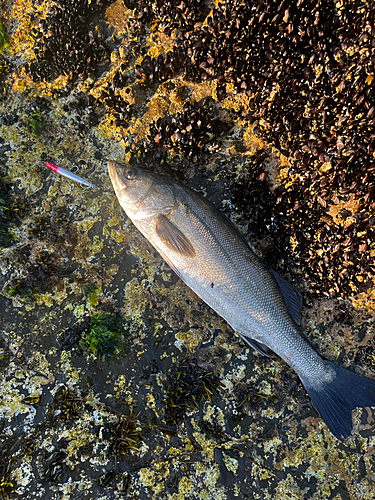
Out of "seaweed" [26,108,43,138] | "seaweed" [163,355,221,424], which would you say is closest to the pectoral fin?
"seaweed" [163,355,221,424]

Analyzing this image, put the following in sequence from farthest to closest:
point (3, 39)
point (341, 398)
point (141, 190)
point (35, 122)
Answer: point (3, 39) < point (35, 122) < point (141, 190) < point (341, 398)

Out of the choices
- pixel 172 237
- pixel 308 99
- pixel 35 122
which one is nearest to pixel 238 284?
pixel 172 237

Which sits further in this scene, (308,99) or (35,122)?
(35,122)

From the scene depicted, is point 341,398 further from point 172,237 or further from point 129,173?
point 129,173

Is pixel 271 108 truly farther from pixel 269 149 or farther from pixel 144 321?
pixel 144 321

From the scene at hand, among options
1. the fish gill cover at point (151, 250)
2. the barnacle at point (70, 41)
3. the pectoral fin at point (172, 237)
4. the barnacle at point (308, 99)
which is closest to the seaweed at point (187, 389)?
the fish gill cover at point (151, 250)

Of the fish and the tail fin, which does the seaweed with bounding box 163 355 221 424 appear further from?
the tail fin
